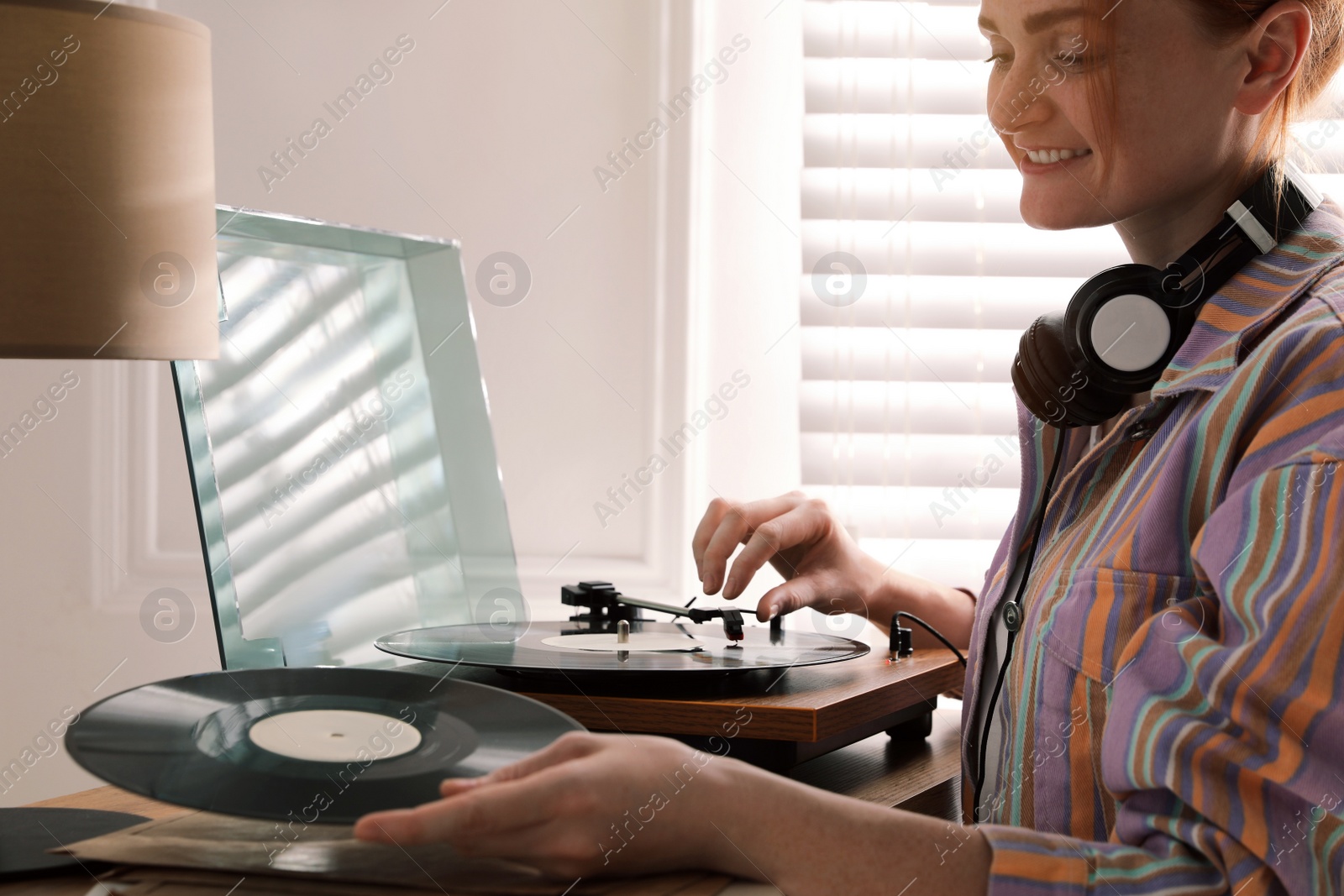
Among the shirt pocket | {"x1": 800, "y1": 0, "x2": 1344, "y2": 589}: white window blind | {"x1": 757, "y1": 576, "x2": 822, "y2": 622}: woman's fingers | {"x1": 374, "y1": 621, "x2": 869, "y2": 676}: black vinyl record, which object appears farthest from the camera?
{"x1": 800, "y1": 0, "x2": 1344, "y2": 589}: white window blind

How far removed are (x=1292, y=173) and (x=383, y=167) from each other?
150 cm

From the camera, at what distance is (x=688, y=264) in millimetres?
1920

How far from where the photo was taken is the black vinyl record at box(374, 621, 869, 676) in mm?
749

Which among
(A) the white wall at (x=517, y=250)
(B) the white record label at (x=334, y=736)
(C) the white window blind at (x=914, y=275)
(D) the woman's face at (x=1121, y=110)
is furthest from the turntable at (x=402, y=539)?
(C) the white window blind at (x=914, y=275)

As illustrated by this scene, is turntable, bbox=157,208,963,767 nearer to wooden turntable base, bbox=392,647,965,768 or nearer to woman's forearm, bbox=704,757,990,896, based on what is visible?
wooden turntable base, bbox=392,647,965,768

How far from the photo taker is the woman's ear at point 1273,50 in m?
0.69

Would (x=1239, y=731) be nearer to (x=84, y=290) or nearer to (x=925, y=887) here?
(x=925, y=887)

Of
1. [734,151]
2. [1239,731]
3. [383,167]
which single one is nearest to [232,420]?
[1239,731]

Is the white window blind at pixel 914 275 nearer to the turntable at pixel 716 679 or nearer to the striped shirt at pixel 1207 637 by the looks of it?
the turntable at pixel 716 679

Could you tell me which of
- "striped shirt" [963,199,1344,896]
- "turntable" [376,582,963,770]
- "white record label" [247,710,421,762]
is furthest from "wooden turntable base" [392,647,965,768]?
"white record label" [247,710,421,762]

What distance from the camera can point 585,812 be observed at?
1.51 feet

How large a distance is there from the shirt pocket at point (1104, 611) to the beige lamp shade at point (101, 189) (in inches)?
25.4

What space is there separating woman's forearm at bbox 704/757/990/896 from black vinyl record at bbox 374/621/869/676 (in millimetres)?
197

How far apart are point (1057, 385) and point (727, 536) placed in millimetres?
347
